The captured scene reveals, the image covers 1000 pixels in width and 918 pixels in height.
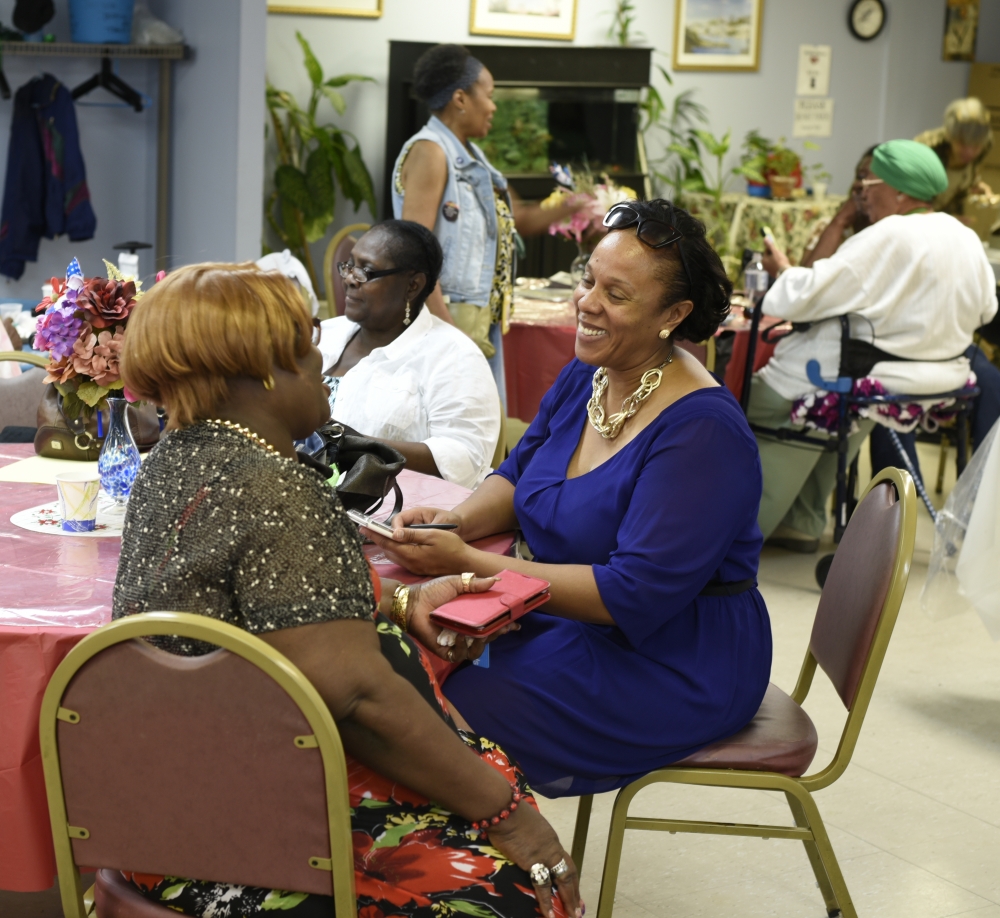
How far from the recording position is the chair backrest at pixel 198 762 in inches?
49.6

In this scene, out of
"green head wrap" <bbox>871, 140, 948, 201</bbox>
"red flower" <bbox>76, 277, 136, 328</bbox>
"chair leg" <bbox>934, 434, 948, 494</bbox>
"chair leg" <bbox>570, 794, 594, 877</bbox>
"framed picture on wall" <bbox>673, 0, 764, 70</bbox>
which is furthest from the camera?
"framed picture on wall" <bbox>673, 0, 764, 70</bbox>

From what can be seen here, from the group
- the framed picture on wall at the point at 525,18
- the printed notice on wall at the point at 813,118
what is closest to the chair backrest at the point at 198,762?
the framed picture on wall at the point at 525,18

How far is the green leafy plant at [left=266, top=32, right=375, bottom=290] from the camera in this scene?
6.67 m

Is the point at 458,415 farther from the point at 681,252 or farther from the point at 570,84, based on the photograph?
the point at 570,84

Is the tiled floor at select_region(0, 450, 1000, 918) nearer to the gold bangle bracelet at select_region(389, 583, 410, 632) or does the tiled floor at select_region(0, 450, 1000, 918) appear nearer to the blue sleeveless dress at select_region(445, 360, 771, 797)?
the blue sleeveless dress at select_region(445, 360, 771, 797)

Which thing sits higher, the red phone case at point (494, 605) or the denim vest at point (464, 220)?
the denim vest at point (464, 220)

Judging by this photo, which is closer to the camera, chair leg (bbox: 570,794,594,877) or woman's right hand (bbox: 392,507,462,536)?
woman's right hand (bbox: 392,507,462,536)

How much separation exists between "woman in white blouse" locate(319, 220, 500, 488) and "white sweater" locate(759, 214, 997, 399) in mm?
1733

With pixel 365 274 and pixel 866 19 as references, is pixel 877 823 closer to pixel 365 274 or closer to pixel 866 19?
pixel 365 274

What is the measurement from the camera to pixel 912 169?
4.27 meters

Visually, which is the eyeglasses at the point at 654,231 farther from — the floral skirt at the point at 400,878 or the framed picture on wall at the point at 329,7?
the framed picture on wall at the point at 329,7

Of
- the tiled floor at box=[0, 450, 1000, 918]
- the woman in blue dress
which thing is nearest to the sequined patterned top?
the woman in blue dress

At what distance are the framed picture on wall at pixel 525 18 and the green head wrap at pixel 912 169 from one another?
3593 mm

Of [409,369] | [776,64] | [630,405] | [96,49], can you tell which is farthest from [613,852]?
[776,64]
